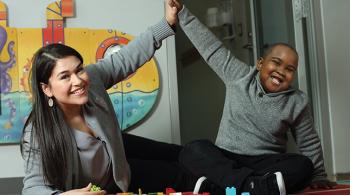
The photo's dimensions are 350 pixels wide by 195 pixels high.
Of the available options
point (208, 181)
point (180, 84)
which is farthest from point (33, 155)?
point (180, 84)

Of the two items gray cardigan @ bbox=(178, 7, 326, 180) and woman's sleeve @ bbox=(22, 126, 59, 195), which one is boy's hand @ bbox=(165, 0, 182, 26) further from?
woman's sleeve @ bbox=(22, 126, 59, 195)

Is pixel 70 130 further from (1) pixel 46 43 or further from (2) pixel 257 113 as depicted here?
(1) pixel 46 43

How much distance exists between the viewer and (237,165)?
130 cm

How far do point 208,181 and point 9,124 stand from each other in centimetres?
87

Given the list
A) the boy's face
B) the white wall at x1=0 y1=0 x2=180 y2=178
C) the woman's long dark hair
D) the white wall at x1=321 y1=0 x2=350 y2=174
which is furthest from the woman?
the white wall at x1=321 y1=0 x2=350 y2=174

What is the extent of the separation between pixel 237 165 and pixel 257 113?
0.20 meters

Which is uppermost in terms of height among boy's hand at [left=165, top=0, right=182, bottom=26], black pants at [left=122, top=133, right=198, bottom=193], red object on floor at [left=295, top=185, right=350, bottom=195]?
boy's hand at [left=165, top=0, right=182, bottom=26]

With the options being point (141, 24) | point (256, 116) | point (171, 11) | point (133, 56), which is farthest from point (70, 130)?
point (141, 24)

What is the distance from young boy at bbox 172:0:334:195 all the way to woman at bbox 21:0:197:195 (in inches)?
10.6

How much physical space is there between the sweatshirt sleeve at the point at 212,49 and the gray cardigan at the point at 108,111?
0.12m

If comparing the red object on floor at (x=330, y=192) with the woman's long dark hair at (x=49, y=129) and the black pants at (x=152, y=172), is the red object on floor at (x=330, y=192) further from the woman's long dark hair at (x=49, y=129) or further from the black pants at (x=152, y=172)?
the woman's long dark hair at (x=49, y=129)

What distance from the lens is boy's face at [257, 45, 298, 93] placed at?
1408 millimetres

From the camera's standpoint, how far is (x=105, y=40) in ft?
6.06

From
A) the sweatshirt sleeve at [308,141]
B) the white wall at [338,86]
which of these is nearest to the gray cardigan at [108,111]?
the sweatshirt sleeve at [308,141]
